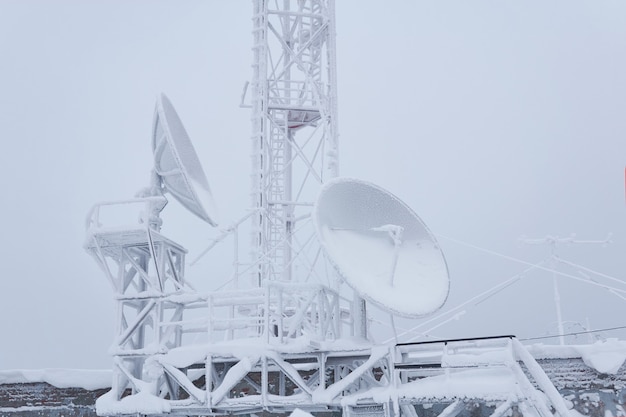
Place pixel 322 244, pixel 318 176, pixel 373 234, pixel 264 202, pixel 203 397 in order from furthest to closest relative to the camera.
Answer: pixel 318 176
pixel 264 202
pixel 373 234
pixel 203 397
pixel 322 244

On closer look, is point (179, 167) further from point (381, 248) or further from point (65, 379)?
point (65, 379)

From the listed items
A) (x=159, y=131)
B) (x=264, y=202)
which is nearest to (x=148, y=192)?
(x=159, y=131)

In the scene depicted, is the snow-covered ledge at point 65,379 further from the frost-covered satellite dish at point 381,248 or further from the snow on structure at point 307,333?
the frost-covered satellite dish at point 381,248

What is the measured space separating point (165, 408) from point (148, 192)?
18.6 feet

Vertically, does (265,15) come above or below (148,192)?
above

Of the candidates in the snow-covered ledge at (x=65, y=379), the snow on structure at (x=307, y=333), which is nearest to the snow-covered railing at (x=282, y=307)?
the snow on structure at (x=307, y=333)

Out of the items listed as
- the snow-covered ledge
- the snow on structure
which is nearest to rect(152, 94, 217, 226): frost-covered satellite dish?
the snow on structure

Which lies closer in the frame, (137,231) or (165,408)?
(165,408)

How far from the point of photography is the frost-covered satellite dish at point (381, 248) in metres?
13.9

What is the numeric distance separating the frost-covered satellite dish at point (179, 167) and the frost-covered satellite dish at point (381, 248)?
409 cm

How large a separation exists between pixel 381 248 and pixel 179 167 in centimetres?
523

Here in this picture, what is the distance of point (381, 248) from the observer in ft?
51.0

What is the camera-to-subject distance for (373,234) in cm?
1570

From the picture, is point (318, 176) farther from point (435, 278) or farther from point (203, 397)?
point (203, 397)
